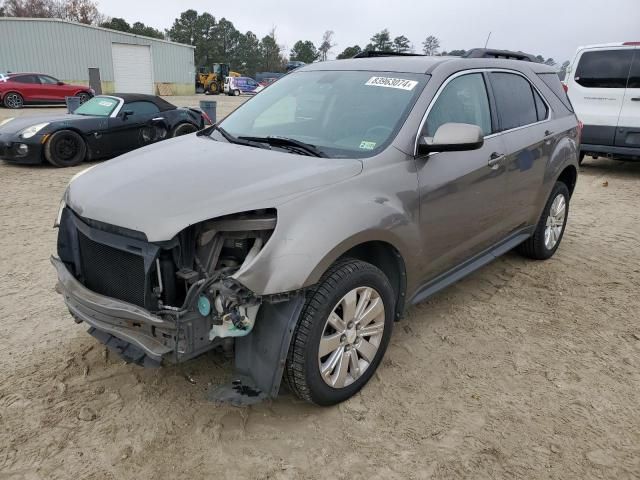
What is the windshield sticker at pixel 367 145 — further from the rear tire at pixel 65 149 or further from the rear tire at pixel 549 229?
the rear tire at pixel 65 149

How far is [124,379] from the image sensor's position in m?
2.96

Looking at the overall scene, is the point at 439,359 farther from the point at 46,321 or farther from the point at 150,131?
the point at 150,131

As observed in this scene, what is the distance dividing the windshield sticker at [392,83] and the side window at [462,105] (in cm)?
20

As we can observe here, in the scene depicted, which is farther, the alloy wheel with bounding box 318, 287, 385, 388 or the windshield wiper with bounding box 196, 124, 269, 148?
the windshield wiper with bounding box 196, 124, 269, 148

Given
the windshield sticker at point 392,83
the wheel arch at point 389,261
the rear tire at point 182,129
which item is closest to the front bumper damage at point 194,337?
the wheel arch at point 389,261

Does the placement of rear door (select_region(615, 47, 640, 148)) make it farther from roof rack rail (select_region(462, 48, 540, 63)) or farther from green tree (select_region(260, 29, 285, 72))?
green tree (select_region(260, 29, 285, 72))

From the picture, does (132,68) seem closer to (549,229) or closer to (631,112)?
(631,112)

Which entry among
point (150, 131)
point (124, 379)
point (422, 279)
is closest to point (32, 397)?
point (124, 379)

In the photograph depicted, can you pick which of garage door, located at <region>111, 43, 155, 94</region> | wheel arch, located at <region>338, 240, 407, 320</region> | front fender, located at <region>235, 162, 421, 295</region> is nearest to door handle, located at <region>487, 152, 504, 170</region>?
front fender, located at <region>235, 162, 421, 295</region>

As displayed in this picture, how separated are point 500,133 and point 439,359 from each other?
1.72 meters

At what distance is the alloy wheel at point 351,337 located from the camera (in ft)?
8.48

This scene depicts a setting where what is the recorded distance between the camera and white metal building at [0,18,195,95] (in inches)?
1166

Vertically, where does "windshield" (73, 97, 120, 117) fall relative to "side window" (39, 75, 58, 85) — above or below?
below

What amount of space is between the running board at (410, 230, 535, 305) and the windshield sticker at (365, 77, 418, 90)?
126 cm
